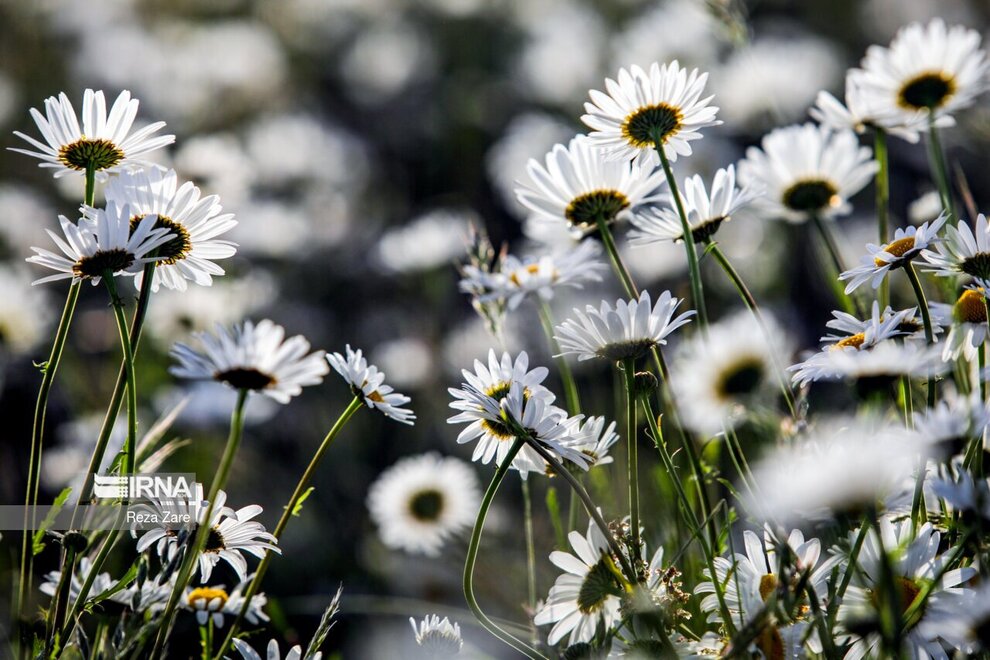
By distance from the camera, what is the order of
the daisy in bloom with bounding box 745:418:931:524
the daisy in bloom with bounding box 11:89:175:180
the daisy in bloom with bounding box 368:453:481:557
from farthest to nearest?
the daisy in bloom with bounding box 368:453:481:557 < the daisy in bloom with bounding box 11:89:175:180 < the daisy in bloom with bounding box 745:418:931:524

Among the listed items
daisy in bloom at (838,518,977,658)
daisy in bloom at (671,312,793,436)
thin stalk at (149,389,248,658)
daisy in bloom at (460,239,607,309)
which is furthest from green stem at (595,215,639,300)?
thin stalk at (149,389,248,658)

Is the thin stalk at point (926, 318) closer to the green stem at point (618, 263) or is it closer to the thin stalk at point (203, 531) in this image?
the green stem at point (618, 263)

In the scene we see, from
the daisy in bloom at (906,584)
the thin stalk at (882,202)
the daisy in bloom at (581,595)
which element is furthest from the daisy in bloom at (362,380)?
the thin stalk at (882,202)

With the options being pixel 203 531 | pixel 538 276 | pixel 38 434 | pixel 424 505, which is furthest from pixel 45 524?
pixel 424 505

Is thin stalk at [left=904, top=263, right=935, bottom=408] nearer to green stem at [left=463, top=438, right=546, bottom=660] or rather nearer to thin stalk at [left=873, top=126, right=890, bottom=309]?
thin stalk at [left=873, top=126, right=890, bottom=309]

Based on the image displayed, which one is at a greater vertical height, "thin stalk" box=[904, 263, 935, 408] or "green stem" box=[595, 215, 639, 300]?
"green stem" box=[595, 215, 639, 300]

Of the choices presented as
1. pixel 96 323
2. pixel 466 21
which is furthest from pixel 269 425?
pixel 466 21

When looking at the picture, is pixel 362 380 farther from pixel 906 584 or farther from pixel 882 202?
pixel 882 202
